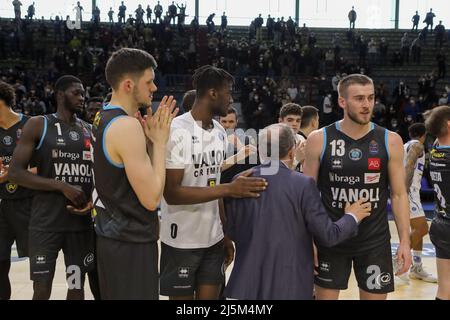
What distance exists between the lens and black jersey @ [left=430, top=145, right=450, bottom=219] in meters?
4.50

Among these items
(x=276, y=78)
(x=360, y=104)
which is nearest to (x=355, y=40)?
(x=276, y=78)

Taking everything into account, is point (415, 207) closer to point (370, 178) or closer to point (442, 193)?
point (442, 193)

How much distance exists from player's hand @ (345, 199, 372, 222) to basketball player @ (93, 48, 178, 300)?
4.05 feet

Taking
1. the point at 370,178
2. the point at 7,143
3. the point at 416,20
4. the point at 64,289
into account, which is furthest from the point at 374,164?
the point at 416,20

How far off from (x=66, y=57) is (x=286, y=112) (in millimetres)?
16355

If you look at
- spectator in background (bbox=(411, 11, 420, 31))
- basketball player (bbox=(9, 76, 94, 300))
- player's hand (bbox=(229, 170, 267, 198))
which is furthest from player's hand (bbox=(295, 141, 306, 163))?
spectator in background (bbox=(411, 11, 420, 31))

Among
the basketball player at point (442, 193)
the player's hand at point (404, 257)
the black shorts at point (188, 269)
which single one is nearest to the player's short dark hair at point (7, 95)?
the black shorts at point (188, 269)

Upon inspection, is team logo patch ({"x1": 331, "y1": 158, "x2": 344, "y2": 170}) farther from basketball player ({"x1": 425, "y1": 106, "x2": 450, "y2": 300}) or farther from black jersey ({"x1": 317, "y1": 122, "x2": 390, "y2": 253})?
basketball player ({"x1": 425, "y1": 106, "x2": 450, "y2": 300})

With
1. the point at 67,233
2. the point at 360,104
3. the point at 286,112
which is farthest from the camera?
the point at 286,112

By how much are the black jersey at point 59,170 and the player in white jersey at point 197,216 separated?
2.79ft

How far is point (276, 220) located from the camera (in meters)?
3.18

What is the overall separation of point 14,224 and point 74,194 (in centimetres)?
113

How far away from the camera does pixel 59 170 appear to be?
419 centimetres
